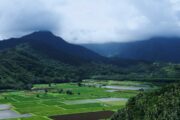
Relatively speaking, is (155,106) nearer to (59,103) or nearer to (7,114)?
(7,114)

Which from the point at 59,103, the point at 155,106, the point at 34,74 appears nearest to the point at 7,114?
the point at 59,103

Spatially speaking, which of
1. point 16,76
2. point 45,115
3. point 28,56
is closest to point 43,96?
point 45,115

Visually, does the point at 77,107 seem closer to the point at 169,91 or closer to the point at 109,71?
the point at 169,91

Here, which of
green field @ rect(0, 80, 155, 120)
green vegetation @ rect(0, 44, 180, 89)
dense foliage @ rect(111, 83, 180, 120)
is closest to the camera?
dense foliage @ rect(111, 83, 180, 120)

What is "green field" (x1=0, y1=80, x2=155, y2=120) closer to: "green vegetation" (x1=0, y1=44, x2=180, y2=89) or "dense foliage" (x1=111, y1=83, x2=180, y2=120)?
"dense foliage" (x1=111, y1=83, x2=180, y2=120)

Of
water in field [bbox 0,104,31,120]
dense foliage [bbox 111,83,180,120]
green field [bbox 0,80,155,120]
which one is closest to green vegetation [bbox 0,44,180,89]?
green field [bbox 0,80,155,120]

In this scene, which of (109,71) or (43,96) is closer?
(43,96)

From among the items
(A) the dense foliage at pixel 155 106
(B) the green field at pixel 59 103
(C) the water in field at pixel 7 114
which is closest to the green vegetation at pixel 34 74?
(B) the green field at pixel 59 103

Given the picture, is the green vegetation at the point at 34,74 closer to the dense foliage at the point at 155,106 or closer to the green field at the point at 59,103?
the green field at the point at 59,103
